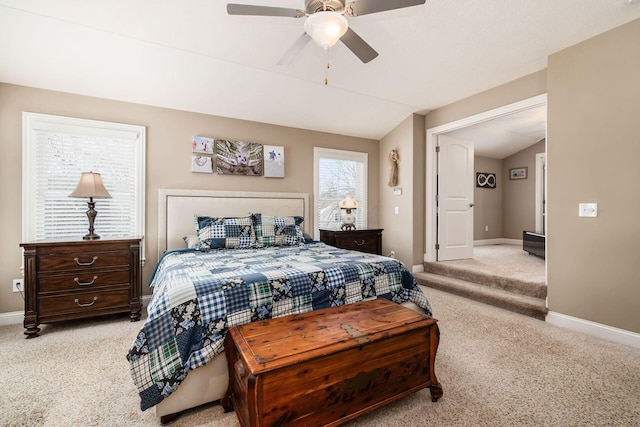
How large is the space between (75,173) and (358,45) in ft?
10.6

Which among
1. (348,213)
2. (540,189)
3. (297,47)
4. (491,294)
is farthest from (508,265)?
(297,47)

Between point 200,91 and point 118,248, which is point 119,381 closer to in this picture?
point 118,248

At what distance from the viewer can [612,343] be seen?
241 cm

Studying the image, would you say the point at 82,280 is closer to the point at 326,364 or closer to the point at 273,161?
the point at 273,161

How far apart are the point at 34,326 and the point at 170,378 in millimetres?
2072

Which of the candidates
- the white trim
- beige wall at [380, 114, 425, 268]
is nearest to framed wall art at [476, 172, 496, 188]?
the white trim

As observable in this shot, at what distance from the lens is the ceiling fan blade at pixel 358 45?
6.50 ft

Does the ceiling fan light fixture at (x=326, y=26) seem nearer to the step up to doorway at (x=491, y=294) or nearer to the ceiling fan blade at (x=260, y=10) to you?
the ceiling fan blade at (x=260, y=10)

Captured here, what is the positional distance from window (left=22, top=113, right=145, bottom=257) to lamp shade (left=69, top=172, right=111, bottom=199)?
1.26ft

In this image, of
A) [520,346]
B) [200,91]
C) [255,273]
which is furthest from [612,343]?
[200,91]

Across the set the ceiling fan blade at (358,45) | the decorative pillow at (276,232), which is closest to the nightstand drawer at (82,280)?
the decorative pillow at (276,232)

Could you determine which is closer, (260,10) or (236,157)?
(260,10)

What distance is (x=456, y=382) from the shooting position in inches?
73.4

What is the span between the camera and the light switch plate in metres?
2.60
